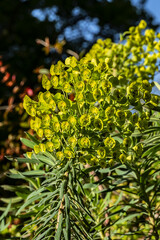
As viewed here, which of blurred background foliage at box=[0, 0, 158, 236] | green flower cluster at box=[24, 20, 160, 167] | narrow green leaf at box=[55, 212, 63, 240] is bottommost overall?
narrow green leaf at box=[55, 212, 63, 240]

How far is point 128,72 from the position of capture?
1.28 metres

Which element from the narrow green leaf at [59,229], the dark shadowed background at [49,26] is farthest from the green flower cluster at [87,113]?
the dark shadowed background at [49,26]

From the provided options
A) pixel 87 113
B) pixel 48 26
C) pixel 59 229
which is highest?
pixel 48 26

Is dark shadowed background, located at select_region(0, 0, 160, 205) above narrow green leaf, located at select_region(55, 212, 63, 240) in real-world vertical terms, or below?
above

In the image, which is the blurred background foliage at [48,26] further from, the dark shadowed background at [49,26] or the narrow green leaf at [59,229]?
the narrow green leaf at [59,229]

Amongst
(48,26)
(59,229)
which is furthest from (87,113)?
(48,26)

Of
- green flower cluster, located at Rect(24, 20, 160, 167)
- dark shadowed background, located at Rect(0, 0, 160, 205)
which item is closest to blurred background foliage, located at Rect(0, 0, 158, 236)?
dark shadowed background, located at Rect(0, 0, 160, 205)

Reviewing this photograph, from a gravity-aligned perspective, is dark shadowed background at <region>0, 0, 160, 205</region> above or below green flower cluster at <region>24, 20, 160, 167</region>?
above

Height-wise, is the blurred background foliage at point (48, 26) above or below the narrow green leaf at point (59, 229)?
above

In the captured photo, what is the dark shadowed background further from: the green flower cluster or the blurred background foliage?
the green flower cluster

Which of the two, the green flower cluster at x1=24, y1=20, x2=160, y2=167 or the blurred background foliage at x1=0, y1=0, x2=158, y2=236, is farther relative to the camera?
the blurred background foliage at x1=0, y1=0, x2=158, y2=236

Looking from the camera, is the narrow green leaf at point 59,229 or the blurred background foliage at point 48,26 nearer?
the narrow green leaf at point 59,229

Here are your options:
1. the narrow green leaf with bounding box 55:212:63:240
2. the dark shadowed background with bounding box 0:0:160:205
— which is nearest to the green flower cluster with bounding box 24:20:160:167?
the narrow green leaf with bounding box 55:212:63:240

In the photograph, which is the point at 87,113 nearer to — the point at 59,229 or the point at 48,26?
the point at 59,229
